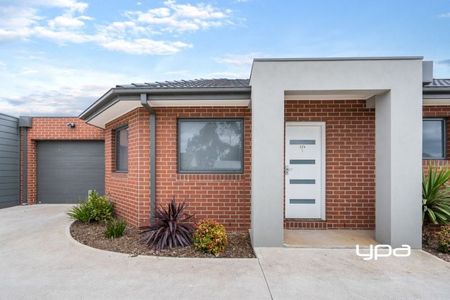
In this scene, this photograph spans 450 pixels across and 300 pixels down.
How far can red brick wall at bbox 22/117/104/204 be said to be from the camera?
11852 millimetres

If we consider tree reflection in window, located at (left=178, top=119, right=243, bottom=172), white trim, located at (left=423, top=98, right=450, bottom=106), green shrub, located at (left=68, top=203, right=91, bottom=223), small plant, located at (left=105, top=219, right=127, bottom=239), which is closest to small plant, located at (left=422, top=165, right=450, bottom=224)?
white trim, located at (left=423, top=98, right=450, bottom=106)

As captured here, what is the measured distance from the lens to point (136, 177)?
6.91 m

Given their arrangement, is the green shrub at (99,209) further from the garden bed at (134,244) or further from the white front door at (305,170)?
the white front door at (305,170)

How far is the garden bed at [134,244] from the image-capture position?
512 centimetres

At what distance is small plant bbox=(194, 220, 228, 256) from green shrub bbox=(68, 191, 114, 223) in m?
3.41

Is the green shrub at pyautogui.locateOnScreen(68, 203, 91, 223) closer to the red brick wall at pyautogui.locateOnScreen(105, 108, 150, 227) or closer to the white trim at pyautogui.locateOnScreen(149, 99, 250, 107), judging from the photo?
the red brick wall at pyautogui.locateOnScreen(105, 108, 150, 227)

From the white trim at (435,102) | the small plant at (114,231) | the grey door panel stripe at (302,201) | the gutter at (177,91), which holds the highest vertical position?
the gutter at (177,91)

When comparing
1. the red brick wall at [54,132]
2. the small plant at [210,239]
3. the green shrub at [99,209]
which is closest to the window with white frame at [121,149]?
the green shrub at [99,209]

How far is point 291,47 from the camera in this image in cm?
1123

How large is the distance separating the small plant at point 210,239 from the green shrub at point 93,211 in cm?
341

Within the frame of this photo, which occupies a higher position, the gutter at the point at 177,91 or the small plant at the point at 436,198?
the gutter at the point at 177,91

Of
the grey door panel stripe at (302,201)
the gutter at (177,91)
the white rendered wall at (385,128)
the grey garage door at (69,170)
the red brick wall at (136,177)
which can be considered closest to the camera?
the white rendered wall at (385,128)

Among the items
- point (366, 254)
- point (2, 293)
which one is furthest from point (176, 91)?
point (366, 254)

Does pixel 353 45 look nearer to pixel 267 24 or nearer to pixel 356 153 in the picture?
pixel 267 24
